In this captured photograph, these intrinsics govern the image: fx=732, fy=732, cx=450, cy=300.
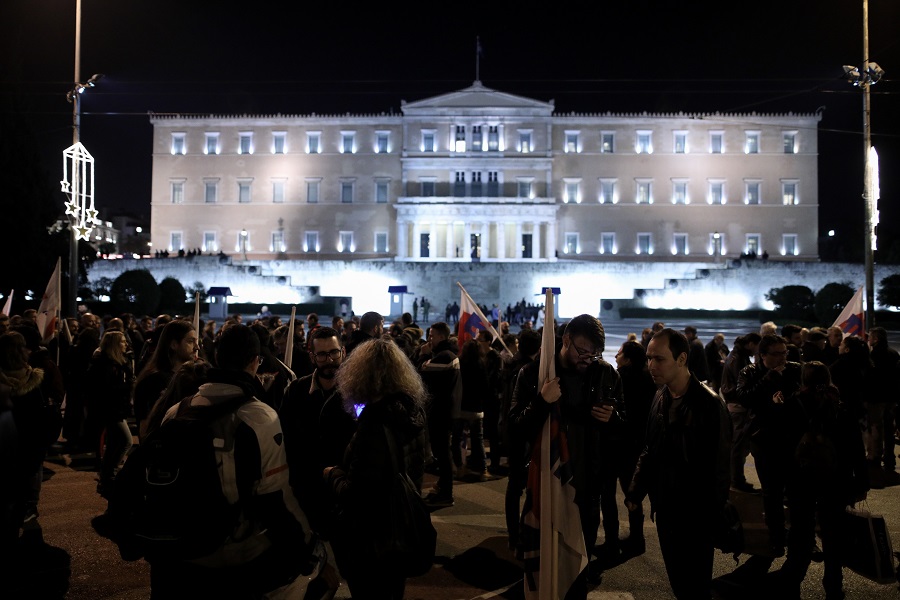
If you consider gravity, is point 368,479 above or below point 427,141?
below

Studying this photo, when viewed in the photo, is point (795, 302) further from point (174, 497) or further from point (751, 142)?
point (174, 497)

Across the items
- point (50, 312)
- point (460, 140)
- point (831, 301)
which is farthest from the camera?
point (460, 140)

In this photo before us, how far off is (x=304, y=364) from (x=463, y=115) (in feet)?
141

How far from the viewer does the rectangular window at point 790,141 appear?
4881 cm

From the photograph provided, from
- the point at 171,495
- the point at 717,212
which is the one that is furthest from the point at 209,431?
the point at 717,212

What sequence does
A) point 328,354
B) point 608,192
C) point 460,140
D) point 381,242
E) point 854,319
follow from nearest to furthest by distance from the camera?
point 328,354 < point 854,319 < point 460,140 < point 608,192 < point 381,242

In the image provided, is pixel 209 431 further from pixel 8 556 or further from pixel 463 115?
pixel 463 115

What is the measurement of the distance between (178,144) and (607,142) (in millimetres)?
29730

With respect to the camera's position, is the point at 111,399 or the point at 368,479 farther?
the point at 111,399

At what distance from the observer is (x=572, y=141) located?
49.3m

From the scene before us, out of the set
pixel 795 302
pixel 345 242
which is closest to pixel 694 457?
pixel 795 302

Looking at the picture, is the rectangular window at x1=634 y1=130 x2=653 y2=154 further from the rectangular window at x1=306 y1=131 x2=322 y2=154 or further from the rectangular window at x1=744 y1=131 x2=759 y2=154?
the rectangular window at x1=306 y1=131 x2=322 y2=154

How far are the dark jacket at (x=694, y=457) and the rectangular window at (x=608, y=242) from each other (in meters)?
46.9

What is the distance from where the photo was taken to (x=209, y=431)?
8.79ft
